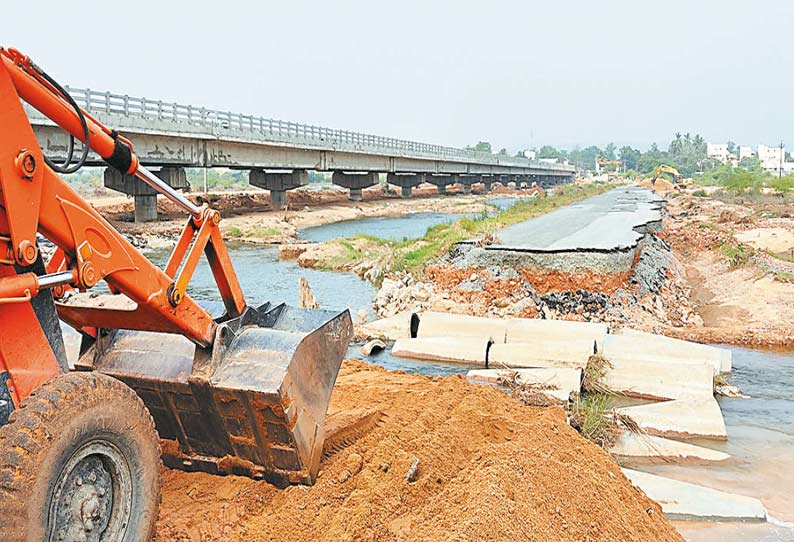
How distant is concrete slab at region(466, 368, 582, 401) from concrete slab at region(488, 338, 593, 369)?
0.44m

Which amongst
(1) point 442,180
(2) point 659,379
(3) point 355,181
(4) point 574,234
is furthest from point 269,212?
(1) point 442,180

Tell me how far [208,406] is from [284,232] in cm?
2947

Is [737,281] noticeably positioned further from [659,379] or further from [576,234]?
[659,379]

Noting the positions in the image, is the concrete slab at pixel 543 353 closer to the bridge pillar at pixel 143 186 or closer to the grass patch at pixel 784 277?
the grass patch at pixel 784 277

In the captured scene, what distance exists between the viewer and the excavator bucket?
16.2 feet

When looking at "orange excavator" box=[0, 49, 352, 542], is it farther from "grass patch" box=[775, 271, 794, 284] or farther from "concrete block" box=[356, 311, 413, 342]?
"grass patch" box=[775, 271, 794, 284]

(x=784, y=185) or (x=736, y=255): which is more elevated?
(x=784, y=185)

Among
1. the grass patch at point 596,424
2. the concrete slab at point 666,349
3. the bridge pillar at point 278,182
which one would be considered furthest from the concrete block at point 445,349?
the bridge pillar at point 278,182

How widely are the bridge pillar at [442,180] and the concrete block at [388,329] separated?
60.1 meters

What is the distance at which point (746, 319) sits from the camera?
15.5 meters

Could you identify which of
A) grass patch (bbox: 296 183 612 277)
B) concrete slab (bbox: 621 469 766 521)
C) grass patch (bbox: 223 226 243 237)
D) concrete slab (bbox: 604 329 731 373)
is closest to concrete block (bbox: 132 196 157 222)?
grass patch (bbox: 223 226 243 237)

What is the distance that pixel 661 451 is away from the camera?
7840 mm

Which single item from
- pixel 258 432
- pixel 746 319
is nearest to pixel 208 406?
pixel 258 432

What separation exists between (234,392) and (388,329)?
325 inches
